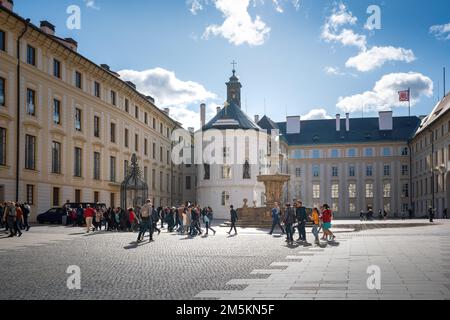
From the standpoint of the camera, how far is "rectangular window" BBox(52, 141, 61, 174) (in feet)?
129

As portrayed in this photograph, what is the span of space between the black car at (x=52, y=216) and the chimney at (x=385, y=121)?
66.2 metres

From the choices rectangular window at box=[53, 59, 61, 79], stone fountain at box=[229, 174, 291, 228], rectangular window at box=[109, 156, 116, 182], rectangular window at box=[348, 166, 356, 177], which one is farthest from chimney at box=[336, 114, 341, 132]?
rectangular window at box=[53, 59, 61, 79]

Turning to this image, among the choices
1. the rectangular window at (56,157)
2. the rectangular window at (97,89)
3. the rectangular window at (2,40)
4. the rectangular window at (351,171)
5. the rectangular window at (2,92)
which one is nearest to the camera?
the rectangular window at (2,40)

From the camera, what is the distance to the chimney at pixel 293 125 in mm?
95312

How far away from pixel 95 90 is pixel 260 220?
60.6 ft

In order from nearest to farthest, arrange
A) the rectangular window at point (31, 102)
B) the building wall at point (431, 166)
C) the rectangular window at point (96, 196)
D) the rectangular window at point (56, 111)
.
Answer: the rectangular window at point (31, 102) < the rectangular window at point (56, 111) < the rectangular window at point (96, 196) < the building wall at point (431, 166)

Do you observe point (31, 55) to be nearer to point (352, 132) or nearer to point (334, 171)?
point (334, 171)

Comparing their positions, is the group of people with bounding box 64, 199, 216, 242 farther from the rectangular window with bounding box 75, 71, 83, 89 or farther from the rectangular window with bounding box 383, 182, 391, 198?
the rectangular window with bounding box 383, 182, 391, 198

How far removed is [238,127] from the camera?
6700cm

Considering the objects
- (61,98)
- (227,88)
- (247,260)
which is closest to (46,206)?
(61,98)

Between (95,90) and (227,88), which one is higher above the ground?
(227,88)

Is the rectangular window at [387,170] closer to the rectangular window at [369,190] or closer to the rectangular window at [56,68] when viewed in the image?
the rectangular window at [369,190]

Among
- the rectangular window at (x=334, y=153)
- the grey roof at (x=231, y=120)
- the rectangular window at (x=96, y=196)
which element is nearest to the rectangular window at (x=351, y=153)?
the rectangular window at (x=334, y=153)
